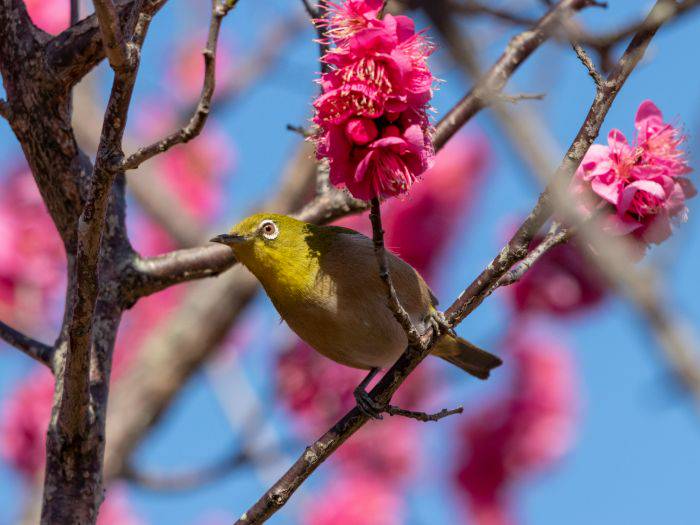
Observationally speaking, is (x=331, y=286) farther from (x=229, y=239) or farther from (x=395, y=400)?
(x=395, y=400)

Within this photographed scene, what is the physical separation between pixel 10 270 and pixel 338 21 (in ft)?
11.4

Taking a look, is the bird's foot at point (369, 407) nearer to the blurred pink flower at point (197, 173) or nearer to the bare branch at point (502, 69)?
the bare branch at point (502, 69)

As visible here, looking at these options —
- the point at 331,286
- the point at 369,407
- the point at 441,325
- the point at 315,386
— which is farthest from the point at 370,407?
the point at 315,386

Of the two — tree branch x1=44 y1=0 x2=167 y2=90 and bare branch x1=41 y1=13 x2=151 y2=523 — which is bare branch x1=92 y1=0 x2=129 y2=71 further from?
tree branch x1=44 y1=0 x2=167 y2=90

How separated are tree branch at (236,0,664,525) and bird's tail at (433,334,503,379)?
1291 mm

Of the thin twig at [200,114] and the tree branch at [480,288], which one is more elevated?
the thin twig at [200,114]

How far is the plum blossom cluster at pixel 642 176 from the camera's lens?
2.48m

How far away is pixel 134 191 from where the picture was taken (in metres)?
6.71

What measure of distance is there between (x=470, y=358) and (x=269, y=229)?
1149mm

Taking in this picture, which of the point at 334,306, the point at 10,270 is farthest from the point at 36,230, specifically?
the point at 334,306

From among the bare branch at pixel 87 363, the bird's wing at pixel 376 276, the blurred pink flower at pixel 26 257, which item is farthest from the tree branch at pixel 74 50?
the blurred pink flower at pixel 26 257

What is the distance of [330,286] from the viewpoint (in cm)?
319

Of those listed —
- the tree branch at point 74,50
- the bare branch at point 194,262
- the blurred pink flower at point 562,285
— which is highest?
the tree branch at point 74,50

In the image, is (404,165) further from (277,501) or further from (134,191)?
(134,191)
